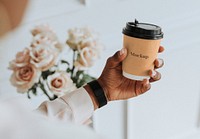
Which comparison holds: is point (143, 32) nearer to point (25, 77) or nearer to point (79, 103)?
point (79, 103)

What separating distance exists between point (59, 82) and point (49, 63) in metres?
0.06

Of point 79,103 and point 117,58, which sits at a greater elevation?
point 117,58

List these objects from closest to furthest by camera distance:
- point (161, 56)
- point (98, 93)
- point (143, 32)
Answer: point (143, 32)
point (98, 93)
point (161, 56)

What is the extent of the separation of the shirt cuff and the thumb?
10 cm

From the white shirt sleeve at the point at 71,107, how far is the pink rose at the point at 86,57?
163mm

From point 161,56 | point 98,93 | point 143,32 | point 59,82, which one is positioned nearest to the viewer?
point 143,32

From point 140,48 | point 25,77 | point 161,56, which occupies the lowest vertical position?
point 161,56

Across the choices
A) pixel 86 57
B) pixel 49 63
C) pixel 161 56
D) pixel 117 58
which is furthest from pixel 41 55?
pixel 161 56

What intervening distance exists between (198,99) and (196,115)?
0.09 m

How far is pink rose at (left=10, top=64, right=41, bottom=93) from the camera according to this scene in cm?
112

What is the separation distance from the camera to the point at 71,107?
99cm

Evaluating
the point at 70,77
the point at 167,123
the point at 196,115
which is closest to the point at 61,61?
the point at 70,77

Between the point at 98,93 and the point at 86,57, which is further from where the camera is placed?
the point at 86,57

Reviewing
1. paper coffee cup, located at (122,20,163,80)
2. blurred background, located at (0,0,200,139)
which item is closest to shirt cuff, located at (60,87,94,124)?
paper coffee cup, located at (122,20,163,80)
